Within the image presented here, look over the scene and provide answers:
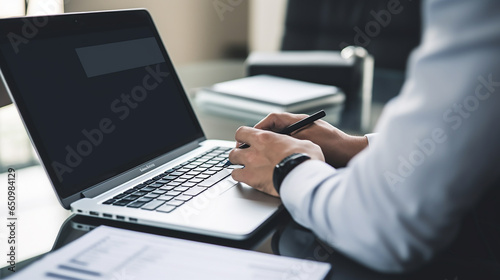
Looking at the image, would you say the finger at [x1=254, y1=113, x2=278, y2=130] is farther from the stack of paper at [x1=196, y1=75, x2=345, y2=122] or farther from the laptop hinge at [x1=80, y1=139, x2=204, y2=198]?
the stack of paper at [x1=196, y1=75, x2=345, y2=122]

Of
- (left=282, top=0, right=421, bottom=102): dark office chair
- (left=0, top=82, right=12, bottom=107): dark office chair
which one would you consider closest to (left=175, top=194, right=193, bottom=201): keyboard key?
(left=0, top=82, right=12, bottom=107): dark office chair

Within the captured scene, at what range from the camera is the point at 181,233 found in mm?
585

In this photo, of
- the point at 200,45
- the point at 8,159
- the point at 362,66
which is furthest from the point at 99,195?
the point at 200,45

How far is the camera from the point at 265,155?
2.29ft

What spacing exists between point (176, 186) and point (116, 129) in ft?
0.48

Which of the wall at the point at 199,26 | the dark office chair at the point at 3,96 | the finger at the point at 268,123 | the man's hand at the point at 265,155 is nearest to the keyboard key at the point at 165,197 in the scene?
the man's hand at the point at 265,155

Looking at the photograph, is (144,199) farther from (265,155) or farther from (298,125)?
(298,125)

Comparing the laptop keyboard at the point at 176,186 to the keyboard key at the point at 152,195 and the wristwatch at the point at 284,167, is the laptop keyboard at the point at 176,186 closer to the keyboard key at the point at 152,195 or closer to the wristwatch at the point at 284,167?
the keyboard key at the point at 152,195

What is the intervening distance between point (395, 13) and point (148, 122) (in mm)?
1525

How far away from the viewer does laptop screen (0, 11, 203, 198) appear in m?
0.66

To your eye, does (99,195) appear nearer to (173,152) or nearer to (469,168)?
(173,152)

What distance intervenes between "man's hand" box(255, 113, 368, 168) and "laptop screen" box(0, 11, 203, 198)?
0.18 metres

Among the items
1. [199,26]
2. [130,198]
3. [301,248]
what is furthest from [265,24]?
[301,248]

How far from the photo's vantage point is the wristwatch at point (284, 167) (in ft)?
2.03
